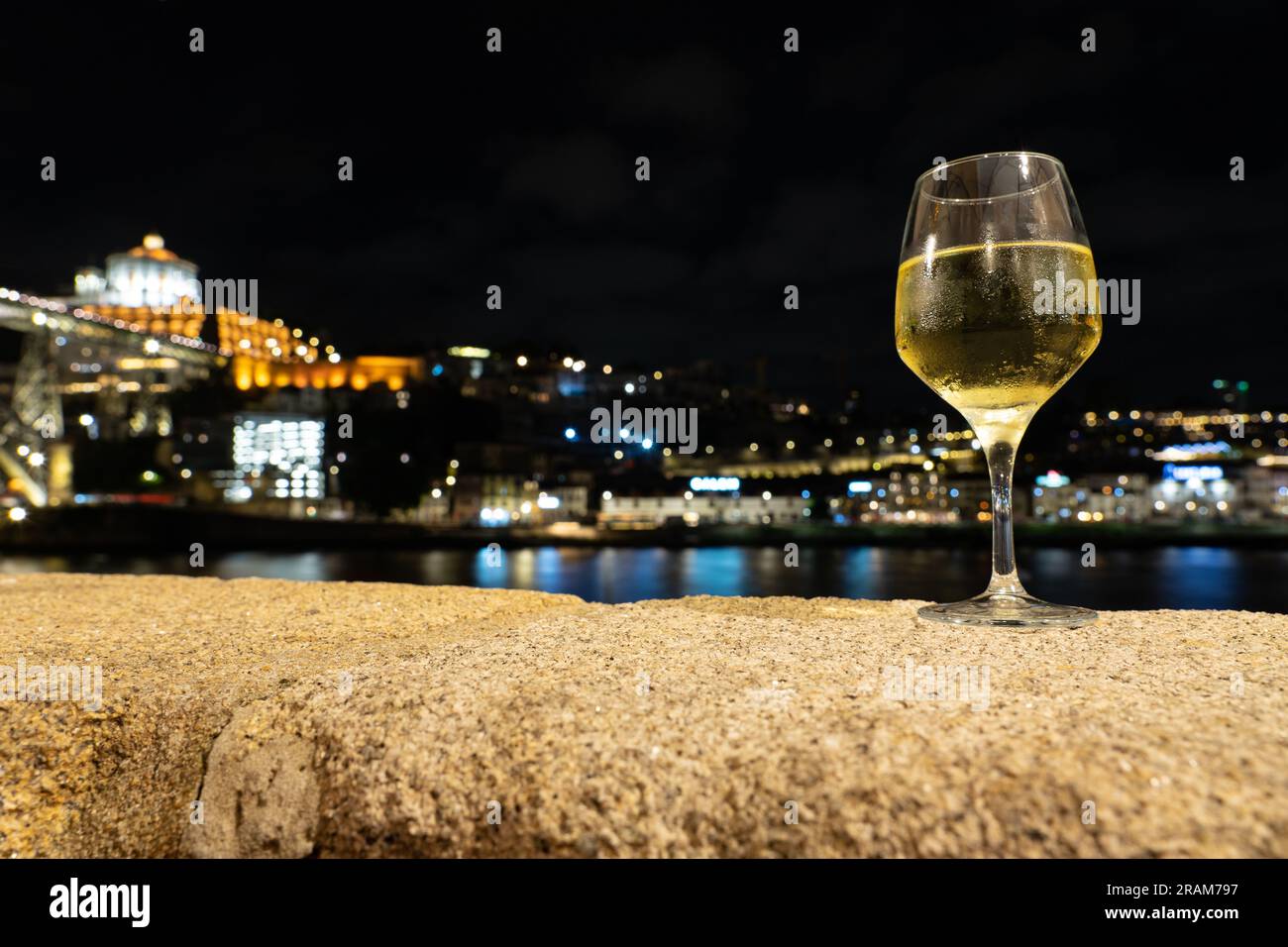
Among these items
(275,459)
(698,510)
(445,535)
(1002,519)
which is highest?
(275,459)

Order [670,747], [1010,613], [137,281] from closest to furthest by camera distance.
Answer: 1. [670,747]
2. [1010,613]
3. [137,281]

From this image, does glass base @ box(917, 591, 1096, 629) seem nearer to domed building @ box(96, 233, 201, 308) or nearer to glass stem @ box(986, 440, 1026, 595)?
glass stem @ box(986, 440, 1026, 595)

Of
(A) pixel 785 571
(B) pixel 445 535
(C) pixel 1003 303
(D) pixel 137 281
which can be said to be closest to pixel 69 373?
(D) pixel 137 281

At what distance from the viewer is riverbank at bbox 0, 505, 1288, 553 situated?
51.6 metres

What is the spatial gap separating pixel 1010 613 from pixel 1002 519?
16 cm

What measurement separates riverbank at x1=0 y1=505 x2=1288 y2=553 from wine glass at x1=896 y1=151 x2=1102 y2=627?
5294 centimetres

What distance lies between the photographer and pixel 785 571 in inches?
1652

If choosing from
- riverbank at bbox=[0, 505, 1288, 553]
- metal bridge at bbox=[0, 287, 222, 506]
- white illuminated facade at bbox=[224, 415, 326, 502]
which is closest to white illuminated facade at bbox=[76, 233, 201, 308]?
metal bridge at bbox=[0, 287, 222, 506]

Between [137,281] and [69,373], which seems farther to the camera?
[137,281]

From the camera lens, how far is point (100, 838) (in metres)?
1.03

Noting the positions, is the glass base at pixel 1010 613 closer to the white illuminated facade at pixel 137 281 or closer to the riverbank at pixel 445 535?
the riverbank at pixel 445 535

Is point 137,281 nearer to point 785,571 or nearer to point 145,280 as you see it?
point 145,280

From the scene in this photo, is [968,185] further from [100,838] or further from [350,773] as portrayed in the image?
[100,838]
